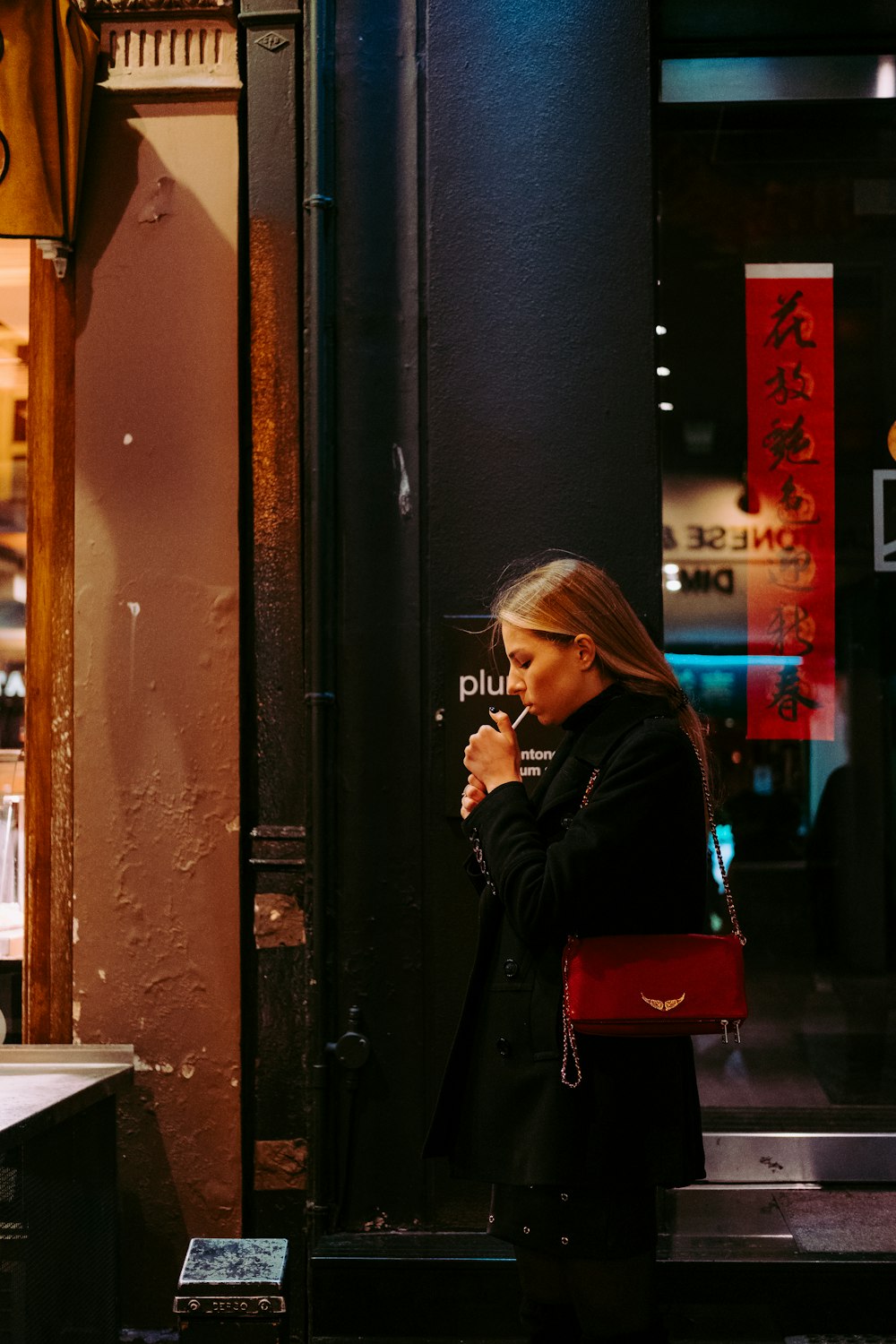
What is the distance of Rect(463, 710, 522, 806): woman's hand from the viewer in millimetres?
2898

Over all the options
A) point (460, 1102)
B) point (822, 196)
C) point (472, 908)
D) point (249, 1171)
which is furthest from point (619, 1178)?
point (822, 196)

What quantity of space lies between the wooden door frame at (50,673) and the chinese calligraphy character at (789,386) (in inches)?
111

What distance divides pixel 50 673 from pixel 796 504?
311cm

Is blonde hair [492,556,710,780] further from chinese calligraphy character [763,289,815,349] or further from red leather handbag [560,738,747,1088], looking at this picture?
chinese calligraphy character [763,289,815,349]

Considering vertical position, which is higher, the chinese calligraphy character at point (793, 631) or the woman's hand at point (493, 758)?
the chinese calligraphy character at point (793, 631)

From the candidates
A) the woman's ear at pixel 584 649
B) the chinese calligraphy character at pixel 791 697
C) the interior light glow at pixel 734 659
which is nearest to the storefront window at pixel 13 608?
the woman's ear at pixel 584 649

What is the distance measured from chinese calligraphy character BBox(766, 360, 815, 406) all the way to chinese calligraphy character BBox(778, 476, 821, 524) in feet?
1.08

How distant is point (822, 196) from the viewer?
5297 millimetres

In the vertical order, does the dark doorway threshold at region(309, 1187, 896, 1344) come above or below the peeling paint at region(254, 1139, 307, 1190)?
below

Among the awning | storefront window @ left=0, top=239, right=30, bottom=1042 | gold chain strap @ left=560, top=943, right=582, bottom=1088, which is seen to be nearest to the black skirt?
gold chain strap @ left=560, top=943, right=582, bottom=1088

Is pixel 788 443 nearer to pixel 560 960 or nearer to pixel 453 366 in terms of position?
pixel 453 366

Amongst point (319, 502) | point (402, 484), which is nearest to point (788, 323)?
point (402, 484)

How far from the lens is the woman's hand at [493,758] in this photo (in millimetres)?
2898

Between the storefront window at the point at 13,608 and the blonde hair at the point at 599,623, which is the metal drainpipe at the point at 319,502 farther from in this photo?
the blonde hair at the point at 599,623
